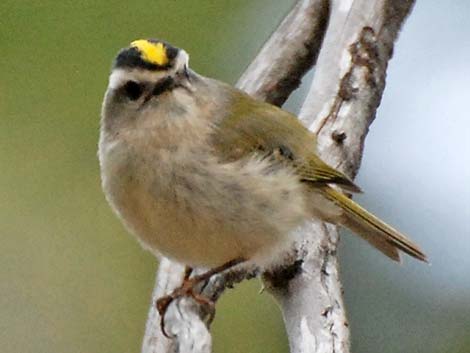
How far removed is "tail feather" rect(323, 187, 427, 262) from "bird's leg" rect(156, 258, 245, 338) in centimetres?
29

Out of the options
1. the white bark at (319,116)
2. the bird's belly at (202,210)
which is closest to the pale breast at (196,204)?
the bird's belly at (202,210)

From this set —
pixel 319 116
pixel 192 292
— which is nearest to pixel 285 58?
pixel 319 116

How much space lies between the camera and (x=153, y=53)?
10.2 feet

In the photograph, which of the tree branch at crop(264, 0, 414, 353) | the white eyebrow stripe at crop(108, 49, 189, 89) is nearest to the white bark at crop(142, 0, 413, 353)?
the tree branch at crop(264, 0, 414, 353)

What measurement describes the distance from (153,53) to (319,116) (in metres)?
0.52

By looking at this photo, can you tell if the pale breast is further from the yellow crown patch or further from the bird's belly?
the yellow crown patch

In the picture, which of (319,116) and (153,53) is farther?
(319,116)

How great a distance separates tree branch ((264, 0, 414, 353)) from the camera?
113 inches

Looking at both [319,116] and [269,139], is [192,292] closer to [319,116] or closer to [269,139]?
[269,139]

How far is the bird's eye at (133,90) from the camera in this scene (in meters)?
3.14

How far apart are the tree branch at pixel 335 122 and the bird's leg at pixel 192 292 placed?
119mm

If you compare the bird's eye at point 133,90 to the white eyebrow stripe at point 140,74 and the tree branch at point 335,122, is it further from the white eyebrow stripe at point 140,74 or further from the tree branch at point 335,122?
the tree branch at point 335,122

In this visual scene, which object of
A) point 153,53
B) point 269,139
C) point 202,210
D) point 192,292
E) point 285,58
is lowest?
point 192,292

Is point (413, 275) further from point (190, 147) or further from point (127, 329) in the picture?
point (190, 147)
